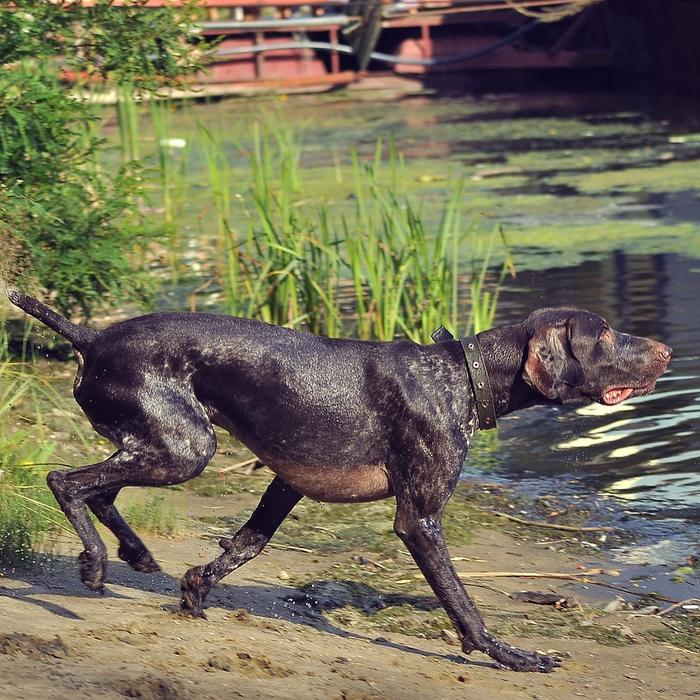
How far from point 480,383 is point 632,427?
11.9 feet

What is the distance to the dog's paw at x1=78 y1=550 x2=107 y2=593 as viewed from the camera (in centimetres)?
489

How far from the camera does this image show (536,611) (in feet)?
19.2

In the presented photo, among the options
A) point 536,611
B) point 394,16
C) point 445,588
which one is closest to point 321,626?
point 445,588

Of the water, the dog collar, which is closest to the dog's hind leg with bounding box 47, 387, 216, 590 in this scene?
the dog collar

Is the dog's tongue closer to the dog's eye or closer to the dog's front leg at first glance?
the dog's eye

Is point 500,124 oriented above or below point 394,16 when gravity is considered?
below

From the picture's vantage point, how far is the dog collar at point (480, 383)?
5.07 meters

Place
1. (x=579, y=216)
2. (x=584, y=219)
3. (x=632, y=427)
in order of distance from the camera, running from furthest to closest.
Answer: (x=579, y=216) → (x=584, y=219) → (x=632, y=427)

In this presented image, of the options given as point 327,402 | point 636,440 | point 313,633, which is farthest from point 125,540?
point 636,440

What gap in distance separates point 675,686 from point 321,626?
1.35 metres

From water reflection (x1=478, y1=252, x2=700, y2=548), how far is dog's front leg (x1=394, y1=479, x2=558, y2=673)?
2.46 metres

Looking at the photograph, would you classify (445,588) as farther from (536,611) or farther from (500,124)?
(500,124)

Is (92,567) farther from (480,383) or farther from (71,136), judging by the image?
(71,136)

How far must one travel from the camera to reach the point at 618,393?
5305 millimetres
